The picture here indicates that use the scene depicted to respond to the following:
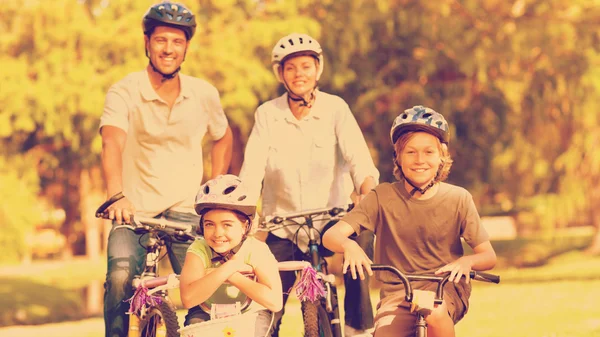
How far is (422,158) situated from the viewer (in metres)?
5.76

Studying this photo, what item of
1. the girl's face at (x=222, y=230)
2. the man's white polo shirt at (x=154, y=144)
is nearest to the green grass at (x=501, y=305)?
the man's white polo shirt at (x=154, y=144)

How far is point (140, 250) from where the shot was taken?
665 cm

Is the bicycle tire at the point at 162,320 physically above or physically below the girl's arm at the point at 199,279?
below

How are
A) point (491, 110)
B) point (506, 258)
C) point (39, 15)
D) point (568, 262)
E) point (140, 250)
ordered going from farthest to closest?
point (506, 258), point (568, 262), point (491, 110), point (39, 15), point (140, 250)

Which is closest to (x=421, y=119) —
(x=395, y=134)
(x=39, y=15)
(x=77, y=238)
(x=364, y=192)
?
(x=395, y=134)

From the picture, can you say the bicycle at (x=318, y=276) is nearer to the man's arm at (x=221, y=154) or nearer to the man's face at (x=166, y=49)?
the man's arm at (x=221, y=154)

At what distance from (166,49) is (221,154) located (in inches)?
36.0

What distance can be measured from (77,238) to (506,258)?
2381cm

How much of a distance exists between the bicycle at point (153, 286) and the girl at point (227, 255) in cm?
38

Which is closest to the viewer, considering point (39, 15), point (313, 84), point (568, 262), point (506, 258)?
point (313, 84)

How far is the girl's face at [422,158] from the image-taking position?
5.76 meters

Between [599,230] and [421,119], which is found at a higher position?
[421,119]

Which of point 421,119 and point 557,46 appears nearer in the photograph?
point 421,119

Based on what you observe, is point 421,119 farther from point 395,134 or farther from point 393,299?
point 393,299
